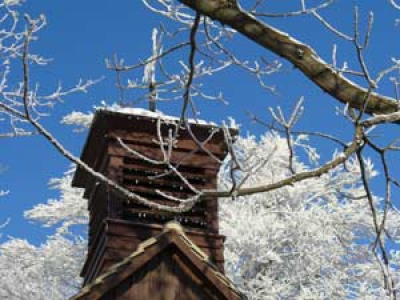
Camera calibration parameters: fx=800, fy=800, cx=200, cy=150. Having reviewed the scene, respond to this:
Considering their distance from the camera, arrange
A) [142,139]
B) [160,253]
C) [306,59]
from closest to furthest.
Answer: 1. [306,59]
2. [160,253]
3. [142,139]

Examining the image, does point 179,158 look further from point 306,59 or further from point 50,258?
point 50,258

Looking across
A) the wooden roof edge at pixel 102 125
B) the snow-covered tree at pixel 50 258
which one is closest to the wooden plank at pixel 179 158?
the wooden roof edge at pixel 102 125

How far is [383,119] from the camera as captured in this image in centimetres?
345

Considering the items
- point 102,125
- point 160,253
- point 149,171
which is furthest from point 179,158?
point 160,253

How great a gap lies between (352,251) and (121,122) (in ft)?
37.2

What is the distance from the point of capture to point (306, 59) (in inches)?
153

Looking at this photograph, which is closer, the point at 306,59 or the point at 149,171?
the point at 306,59

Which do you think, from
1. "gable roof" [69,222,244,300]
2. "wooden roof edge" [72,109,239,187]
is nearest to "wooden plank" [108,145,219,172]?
"wooden roof edge" [72,109,239,187]

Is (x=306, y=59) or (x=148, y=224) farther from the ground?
(x=306, y=59)

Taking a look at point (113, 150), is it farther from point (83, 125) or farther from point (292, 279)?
point (83, 125)

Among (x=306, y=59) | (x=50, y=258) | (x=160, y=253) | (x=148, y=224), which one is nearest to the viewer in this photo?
(x=306, y=59)

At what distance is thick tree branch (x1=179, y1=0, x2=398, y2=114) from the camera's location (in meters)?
3.87

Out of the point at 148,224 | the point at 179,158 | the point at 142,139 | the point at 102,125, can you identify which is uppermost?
the point at 102,125

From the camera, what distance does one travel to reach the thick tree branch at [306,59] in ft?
12.7
